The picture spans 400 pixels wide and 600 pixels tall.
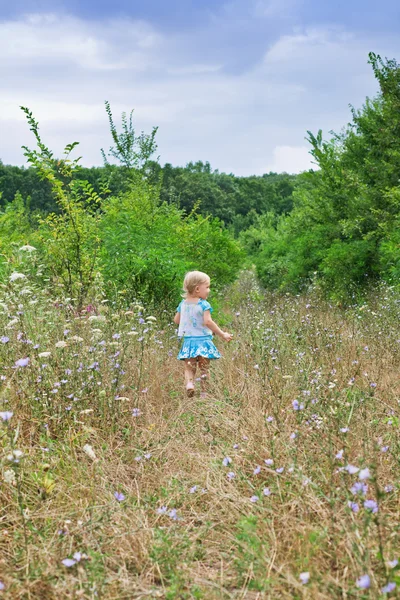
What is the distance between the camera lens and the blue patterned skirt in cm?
537

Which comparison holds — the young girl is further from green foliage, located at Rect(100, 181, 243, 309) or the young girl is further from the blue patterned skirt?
green foliage, located at Rect(100, 181, 243, 309)

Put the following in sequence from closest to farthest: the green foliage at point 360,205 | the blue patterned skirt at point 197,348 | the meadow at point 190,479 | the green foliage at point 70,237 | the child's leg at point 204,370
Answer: the meadow at point 190,479 → the child's leg at point 204,370 → the blue patterned skirt at point 197,348 → the green foliage at point 70,237 → the green foliage at point 360,205

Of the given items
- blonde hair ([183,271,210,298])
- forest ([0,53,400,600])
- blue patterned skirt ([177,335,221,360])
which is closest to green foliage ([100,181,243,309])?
forest ([0,53,400,600])

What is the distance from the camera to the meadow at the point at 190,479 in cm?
220

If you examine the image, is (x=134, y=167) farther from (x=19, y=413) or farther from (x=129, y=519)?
(x=129, y=519)

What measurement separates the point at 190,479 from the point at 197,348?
7.34ft

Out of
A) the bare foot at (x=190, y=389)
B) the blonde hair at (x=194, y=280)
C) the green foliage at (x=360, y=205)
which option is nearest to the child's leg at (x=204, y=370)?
the bare foot at (x=190, y=389)

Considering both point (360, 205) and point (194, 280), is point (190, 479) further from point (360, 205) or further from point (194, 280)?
point (360, 205)

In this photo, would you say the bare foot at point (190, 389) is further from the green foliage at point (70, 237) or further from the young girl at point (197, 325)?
the green foliage at point (70, 237)

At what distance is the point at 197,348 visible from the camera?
5.40m

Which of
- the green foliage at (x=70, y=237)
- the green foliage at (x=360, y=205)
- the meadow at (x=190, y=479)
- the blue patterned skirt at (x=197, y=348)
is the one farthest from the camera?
the green foliage at (x=360, y=205)

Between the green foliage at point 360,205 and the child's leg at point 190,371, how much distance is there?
424 cm

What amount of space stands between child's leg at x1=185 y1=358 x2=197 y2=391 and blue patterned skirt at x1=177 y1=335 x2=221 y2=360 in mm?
74

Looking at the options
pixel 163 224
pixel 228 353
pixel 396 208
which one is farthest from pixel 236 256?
pixel 228 353
